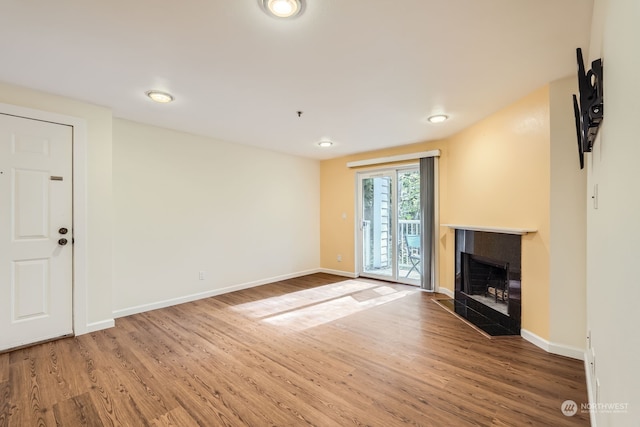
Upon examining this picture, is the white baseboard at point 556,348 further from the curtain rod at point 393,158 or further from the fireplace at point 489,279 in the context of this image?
the curtain rod at point 393,158

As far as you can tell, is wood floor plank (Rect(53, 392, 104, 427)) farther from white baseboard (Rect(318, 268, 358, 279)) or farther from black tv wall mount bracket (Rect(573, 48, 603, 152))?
white baseboard (Rect(318, 268, 358, 279))

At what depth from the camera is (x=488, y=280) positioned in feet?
11.8

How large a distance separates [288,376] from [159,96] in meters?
2.80

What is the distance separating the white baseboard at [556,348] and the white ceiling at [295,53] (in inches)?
91.0

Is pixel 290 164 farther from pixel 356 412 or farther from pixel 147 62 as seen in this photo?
pixel 356 412

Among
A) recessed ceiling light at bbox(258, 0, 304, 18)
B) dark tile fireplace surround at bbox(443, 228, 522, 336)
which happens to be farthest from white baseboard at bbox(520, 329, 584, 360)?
recessed ceiling light at bbox(258, 0, 304, 18)

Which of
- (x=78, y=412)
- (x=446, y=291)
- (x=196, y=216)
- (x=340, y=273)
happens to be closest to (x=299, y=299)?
(x=340, y=273)

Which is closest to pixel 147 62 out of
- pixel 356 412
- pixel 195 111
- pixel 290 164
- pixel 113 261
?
pixel 195 111

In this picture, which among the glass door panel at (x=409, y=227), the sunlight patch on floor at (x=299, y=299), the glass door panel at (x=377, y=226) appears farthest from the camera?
the glass door panel at (x=377, y=226)

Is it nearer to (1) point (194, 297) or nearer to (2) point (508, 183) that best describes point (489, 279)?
(2) point (508, 183)

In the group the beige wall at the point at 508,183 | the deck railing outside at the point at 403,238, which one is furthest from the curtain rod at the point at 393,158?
the deck railing outside at the point at 403,238

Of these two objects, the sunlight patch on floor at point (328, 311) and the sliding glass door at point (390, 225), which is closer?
the sunlight patch on floor at point (328, 311)

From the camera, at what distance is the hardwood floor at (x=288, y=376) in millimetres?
1746

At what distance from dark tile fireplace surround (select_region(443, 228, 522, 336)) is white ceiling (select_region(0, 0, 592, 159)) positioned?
1.53 metres
